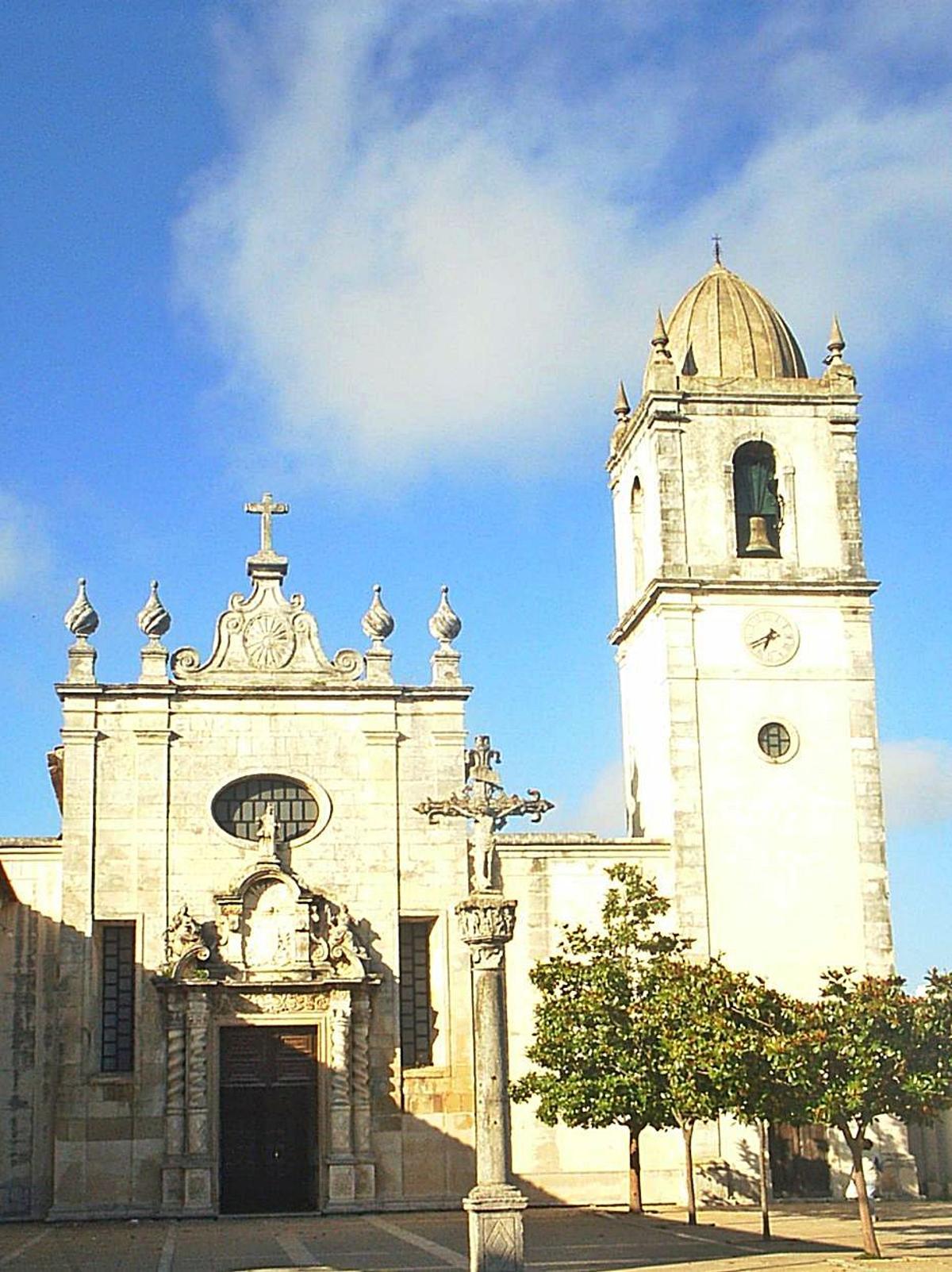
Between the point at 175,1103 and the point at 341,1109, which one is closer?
the point at 175,1103

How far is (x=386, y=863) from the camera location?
33.7 meters

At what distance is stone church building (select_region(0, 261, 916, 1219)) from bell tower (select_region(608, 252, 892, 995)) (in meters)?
0.06

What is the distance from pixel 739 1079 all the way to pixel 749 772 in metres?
9.20

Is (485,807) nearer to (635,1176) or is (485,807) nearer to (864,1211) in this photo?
(864,1211)

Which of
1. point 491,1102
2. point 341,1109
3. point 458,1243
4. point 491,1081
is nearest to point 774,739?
point 341,1109

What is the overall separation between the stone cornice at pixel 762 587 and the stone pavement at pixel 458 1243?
35.5 ft

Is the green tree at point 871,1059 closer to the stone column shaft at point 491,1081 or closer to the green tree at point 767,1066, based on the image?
the green tree at point 767,1066

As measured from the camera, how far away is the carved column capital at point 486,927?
2088cm

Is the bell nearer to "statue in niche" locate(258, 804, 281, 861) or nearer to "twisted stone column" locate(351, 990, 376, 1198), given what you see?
"statue in niche" locate(258, 804, 281, 861)

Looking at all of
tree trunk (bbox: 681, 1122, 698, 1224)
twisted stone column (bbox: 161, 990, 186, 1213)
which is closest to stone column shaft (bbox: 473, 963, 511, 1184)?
tree trunk (bbox: 681, 1122, 698, 1224)

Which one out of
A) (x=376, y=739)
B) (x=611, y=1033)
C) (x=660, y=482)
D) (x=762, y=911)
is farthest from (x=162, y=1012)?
(x=660, y=482)

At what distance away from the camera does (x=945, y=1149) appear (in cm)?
3353

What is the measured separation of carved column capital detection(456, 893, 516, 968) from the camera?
68.5ft

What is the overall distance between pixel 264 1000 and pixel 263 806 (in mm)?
3504
